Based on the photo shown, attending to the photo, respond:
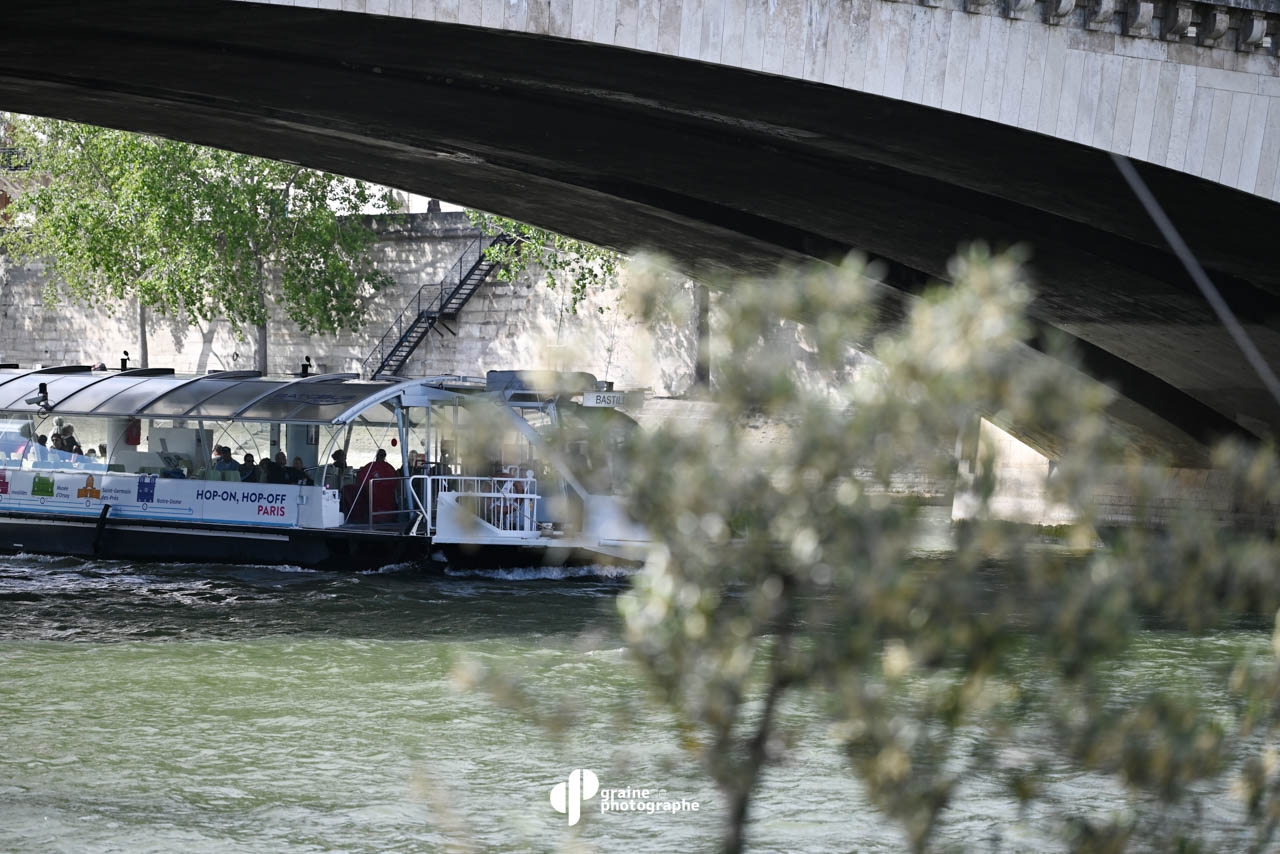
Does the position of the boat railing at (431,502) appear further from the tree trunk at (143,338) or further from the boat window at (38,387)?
the tree trunk at (143,338)

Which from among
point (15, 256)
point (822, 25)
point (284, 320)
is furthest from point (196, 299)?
point (822, 25)

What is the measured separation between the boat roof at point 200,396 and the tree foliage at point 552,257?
13.0 meters

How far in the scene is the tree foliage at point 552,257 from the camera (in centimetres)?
3544

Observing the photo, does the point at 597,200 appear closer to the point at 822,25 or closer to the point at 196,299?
the point at 822,25

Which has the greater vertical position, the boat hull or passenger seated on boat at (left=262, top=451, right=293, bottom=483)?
passenger seated on boat at (left=262, top=451, right=293, bottom=483)

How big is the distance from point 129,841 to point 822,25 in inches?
343

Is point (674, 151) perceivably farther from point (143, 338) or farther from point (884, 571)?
point (143, 338)

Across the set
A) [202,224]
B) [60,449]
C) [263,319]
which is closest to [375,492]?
[60,449]

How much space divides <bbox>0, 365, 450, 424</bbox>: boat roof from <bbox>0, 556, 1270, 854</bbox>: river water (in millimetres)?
3071

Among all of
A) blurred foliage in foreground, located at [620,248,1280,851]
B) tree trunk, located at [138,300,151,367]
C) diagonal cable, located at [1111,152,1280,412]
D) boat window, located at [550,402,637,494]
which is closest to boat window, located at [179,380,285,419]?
diagonal cable, located at [1111,152,1280,412]

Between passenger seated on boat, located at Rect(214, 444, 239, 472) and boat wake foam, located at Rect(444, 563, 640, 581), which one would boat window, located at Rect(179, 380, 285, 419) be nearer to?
passenger seated on boat, located at Rect(214, 444, 239, 472)

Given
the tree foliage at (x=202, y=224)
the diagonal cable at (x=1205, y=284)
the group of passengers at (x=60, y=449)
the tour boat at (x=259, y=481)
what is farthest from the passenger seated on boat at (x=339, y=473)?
the tree foliage at (x=202, y=224)

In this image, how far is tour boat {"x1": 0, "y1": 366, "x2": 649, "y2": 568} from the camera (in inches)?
782

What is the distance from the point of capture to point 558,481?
3604 mm
